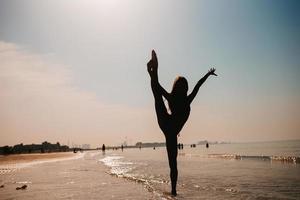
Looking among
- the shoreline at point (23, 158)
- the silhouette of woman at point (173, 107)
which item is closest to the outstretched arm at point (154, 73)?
the silhouette of woman at point (173, 107)

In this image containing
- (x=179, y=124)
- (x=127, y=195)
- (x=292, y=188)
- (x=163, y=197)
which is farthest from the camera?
(x=292, y=188)

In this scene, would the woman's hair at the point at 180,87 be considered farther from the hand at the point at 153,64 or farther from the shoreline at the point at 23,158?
the shoreline at the point at 23,158

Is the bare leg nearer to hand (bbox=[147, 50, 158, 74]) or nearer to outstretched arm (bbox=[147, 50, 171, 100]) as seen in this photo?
outstretched arm (bbox=[147, 50, 171, 100])

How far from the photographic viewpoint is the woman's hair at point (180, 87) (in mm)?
9914

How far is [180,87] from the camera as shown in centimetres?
991

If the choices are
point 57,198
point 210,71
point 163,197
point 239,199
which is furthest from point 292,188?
point 57,198

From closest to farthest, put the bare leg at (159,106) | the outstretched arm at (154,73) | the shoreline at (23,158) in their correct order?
the bare leg at (159,106)
the outstretched arm at (154,73)
the shoreline at (23,158)

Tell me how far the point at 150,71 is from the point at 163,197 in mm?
3866

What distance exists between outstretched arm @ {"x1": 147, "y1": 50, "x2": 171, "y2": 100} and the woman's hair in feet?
0.79

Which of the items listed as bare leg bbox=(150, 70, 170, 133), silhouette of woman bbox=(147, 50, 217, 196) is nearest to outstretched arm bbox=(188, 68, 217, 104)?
silhouette of woman bbox=(147, 50, 217, 196)

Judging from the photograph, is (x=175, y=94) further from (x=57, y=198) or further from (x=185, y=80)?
(x=57, y=198)

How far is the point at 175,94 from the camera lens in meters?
9.97

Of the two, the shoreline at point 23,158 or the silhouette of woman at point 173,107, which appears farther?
the shoreline at point 23,158

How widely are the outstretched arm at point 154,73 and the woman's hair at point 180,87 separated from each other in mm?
242
